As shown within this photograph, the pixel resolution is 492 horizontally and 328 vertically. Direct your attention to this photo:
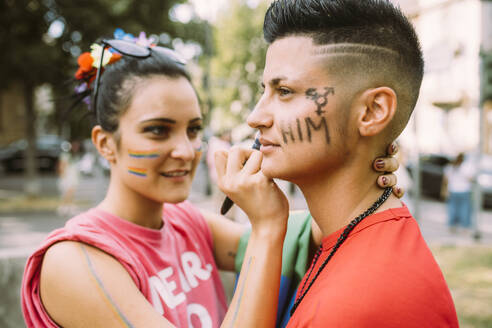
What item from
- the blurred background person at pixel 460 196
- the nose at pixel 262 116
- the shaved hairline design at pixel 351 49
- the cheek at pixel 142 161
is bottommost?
the blurred background person at pixel 460 196

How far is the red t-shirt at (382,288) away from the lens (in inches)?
46.9

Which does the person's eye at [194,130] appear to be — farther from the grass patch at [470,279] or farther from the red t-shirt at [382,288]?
the grass patch at [470,279]

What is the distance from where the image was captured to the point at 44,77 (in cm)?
1192

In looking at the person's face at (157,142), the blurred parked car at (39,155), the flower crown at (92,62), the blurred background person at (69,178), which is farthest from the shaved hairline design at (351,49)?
the blurred parked car at (39,155)

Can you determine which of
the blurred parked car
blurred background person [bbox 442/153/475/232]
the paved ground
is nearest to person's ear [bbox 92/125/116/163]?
the paved ground

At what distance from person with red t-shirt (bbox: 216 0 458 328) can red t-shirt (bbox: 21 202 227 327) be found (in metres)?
0.46

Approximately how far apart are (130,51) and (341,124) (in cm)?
125

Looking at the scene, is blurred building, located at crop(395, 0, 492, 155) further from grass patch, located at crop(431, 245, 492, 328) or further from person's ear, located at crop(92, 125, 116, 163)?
person's ear, located at crop(92, 125, 116, 163)

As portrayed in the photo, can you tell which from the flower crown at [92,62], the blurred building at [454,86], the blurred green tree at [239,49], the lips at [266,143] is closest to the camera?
the lips at [266,143]

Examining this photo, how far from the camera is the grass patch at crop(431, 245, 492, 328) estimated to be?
4.45 meters

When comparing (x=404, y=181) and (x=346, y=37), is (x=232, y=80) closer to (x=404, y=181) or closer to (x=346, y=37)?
(x=404, y=181)

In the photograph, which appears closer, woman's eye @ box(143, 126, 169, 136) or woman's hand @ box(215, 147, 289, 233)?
woman's hand @ box(215, 147, 289, 233)

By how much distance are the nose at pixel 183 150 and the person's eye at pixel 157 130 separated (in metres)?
0.08

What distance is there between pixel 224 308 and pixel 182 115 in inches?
39.6
